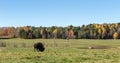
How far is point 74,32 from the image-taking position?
551ft

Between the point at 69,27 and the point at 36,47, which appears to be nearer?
the point at 36,47

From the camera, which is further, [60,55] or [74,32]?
[74,32]

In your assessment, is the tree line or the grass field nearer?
the grass field

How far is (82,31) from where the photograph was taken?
6363 inches

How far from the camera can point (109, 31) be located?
165500mm

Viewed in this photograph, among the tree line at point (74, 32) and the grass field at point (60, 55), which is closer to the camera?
the grass field at point (60, 55)

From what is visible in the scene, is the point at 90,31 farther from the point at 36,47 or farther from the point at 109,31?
the point at 36,47

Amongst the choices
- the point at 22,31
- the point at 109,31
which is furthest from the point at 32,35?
the point at 109,31

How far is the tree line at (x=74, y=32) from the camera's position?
15738 cm

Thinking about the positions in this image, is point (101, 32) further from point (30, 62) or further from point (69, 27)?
point (30, 62)

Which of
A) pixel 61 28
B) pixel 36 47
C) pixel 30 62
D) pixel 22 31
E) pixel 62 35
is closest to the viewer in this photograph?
pixel 30 62

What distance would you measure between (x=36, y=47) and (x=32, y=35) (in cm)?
11494

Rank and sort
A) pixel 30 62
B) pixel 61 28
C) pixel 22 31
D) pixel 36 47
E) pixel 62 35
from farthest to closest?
pixel 61 28 → pixel 62 35 → pixel 22 31 → pixel 36 47 → pixel 30 62

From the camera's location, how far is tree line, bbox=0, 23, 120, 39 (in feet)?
516
